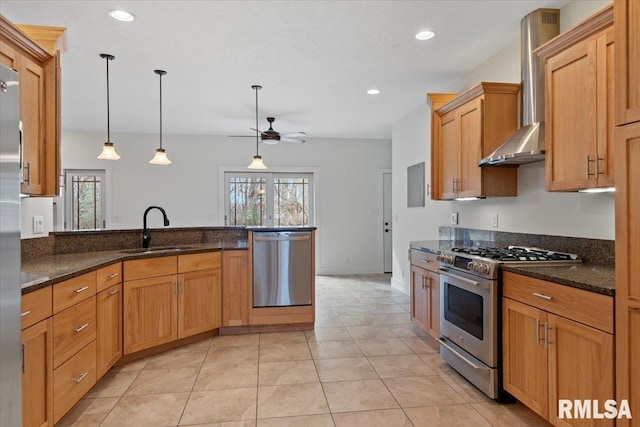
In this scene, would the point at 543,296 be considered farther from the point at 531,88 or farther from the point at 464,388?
the point at 531,88

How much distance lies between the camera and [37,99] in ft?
7.18

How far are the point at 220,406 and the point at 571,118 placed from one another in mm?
2780

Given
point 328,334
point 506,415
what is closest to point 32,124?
point 328,334

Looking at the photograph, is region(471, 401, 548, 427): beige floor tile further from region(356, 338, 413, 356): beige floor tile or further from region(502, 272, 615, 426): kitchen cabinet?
region(356, 338, 413, 356): beige floor tile

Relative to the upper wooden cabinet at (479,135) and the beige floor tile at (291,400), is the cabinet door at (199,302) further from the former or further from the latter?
the upper wooden cabinet at (479,135)

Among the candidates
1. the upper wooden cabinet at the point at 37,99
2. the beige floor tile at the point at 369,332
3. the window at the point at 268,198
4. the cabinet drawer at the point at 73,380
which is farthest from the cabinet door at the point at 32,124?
the window at the point at 268,198

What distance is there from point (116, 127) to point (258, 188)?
256 centimetres

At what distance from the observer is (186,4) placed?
2.49 m

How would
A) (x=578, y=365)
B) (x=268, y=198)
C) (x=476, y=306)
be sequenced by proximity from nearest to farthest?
1. (x=578, y=365)
2. (x=476, y=306)
3. (x=268, y=198)

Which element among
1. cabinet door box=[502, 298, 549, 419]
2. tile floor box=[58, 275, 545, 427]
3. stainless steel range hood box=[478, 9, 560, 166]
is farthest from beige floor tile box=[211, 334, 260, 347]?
stainless steel range hood box=[478, 9, 560, 166]

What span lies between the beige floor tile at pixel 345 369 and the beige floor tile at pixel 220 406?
1.87 ft

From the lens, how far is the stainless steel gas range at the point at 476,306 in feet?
7.74

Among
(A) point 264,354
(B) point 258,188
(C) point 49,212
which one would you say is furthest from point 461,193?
(B) point 258,188

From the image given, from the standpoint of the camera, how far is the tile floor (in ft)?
7.27
